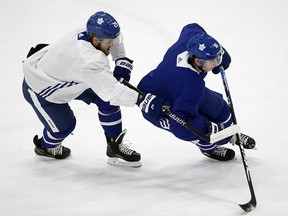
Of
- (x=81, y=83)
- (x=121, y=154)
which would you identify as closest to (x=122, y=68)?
(x=81, y=83)

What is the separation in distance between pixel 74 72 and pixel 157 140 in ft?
3.44

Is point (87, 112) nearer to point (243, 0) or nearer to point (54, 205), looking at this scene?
point (54, 205)

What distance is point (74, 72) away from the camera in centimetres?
349

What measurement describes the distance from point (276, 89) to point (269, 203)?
5.52 feet

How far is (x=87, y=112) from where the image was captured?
15.5 ft

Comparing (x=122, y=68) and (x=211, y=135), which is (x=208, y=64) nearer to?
(x=211, y=135)

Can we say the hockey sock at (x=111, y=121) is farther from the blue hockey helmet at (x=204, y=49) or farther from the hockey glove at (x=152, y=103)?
the blue hockey helmet at (x=204, y=49)

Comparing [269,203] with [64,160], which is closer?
[269,203]

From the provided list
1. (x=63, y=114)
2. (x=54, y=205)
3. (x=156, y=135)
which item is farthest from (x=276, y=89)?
(x=54, y=205)

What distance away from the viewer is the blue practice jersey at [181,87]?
3369 millimetres

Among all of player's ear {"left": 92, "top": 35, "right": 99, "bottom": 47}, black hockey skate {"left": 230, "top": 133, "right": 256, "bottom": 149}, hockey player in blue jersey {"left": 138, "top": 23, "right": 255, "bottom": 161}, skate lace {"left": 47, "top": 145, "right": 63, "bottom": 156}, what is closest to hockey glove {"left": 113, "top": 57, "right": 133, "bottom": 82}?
hockey player in blue jersey {"left": 138, "top": 23, "right": 255, "bottom": 161}

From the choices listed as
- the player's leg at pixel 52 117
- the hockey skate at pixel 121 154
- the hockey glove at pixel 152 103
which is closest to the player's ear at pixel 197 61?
the hockey glove at pixel 152 103

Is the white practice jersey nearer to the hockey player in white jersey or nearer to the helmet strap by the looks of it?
the hockey player in white jersey

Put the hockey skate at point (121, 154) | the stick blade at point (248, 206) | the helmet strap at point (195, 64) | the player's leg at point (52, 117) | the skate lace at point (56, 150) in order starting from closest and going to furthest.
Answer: the stick blade at point (248, 206) → the helmet strap at point (195, 64) → the player's leg at point (52, 117) → the hockey skate at point (121, 154) → the skate lace at point (56, 150)
